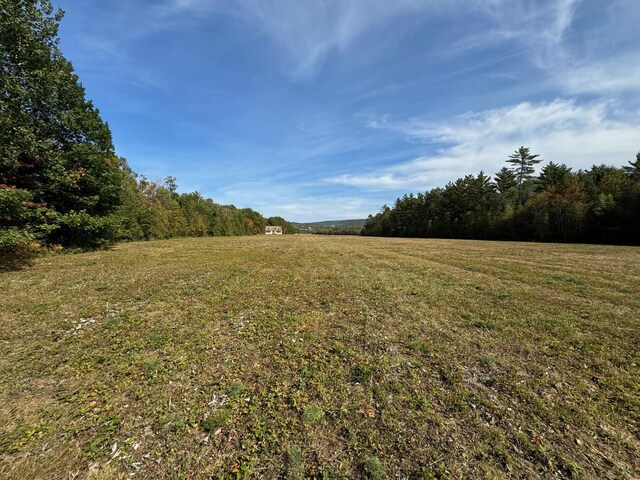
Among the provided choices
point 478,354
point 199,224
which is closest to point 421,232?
point 199,224

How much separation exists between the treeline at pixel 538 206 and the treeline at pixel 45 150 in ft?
202

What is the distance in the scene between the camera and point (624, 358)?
5273 millimetres

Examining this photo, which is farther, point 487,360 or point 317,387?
point 487,360

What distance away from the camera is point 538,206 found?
46219 millimetres

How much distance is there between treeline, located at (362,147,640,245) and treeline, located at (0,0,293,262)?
61.6m

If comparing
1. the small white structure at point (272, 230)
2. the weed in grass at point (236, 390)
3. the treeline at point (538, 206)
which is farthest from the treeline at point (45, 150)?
the small white structure at point (272, 230)

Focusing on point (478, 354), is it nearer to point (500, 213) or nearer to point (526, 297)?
point (526, 297)

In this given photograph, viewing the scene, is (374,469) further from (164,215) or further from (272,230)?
(272,230)

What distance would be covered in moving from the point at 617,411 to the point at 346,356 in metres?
4.25

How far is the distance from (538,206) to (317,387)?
5845 centimetres

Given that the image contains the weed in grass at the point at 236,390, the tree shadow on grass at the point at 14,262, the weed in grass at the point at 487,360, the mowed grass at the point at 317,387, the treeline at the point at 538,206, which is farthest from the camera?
the treeline at the point at 538,206

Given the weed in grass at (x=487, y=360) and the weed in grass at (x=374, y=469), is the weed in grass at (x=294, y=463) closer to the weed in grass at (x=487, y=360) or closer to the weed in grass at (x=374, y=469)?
the weed in grass at (x=374, y=469)

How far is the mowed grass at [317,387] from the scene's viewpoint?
3066 millimetres

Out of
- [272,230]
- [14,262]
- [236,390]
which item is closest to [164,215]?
[14,262]
